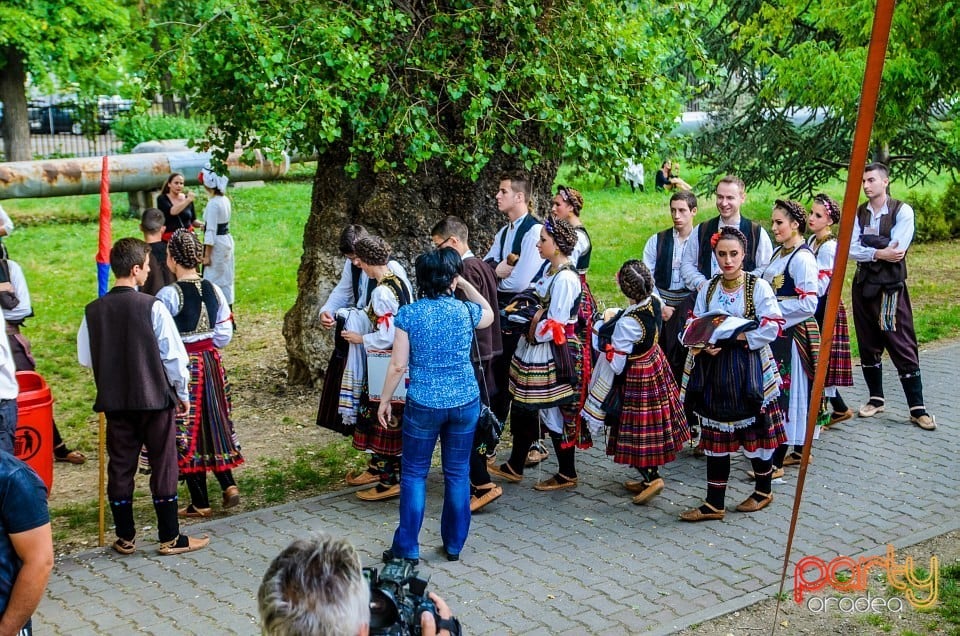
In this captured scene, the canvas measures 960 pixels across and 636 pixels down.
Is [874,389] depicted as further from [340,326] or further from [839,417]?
[340,326]

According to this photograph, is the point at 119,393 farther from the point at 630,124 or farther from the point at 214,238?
the point at 214,238

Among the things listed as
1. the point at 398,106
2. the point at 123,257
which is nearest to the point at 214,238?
the point at 398,106

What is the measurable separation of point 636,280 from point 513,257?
4.89 feet

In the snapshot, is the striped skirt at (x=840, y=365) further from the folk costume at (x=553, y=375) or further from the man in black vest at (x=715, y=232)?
the folk costume at (x=553, y=375)

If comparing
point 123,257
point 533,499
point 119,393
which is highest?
point 123,257

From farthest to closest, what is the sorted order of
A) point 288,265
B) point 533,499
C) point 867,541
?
point 288,265, point 533,499, point 867,541

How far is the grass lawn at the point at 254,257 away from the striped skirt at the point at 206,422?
7.06 feet

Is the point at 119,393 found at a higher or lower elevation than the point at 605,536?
higher

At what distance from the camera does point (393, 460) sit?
6.68 m

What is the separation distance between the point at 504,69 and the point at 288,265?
732 centimetres

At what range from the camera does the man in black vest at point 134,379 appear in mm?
5480

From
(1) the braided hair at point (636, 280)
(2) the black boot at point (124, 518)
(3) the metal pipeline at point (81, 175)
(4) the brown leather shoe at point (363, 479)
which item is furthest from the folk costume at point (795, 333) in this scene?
(3) the metal pipeline at point (81, 175)

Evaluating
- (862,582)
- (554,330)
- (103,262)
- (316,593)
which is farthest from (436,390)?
(316,593)

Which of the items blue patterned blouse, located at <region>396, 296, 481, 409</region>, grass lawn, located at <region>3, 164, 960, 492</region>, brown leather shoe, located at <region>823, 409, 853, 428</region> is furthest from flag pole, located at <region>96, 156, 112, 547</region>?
brown leather shoe, located at <region>823, 409, 853, 428</region>
